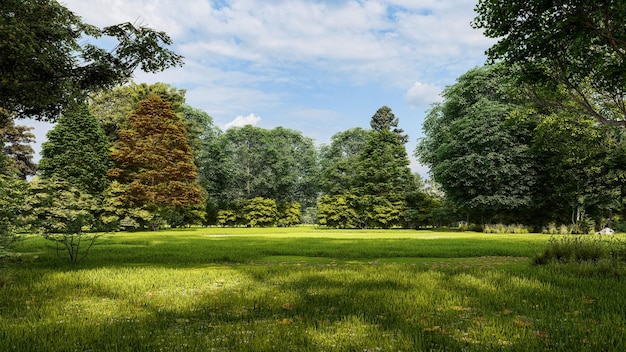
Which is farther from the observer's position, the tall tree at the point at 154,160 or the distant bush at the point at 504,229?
the tall tree at the point at 154,160

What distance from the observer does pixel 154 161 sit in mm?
37156

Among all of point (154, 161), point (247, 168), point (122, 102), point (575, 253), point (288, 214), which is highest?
point (122, 102)

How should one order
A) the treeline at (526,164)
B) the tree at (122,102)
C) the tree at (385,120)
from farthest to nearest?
the tree at (385,120), the tree at (122,102), the treeline at (526,164)

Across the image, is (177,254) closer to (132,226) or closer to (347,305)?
(347,305)

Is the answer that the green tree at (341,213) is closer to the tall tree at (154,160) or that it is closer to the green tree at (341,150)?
the green tree at (341,150)

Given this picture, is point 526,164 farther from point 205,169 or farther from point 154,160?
point 205,169

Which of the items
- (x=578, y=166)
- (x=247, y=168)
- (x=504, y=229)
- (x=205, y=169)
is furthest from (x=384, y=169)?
(x=205, y=169)

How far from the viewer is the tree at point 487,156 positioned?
3428 cm

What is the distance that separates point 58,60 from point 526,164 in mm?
34319

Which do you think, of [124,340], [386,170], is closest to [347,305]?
[124,340]

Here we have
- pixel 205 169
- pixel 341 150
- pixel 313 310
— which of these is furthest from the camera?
pixel 341 150

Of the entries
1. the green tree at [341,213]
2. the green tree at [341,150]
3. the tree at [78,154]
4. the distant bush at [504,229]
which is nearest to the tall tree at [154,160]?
the tree at [78,154]

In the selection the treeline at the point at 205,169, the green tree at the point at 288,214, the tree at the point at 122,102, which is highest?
the tree at the point at 122,102

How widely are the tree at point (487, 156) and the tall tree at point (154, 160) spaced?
24.4 metres
